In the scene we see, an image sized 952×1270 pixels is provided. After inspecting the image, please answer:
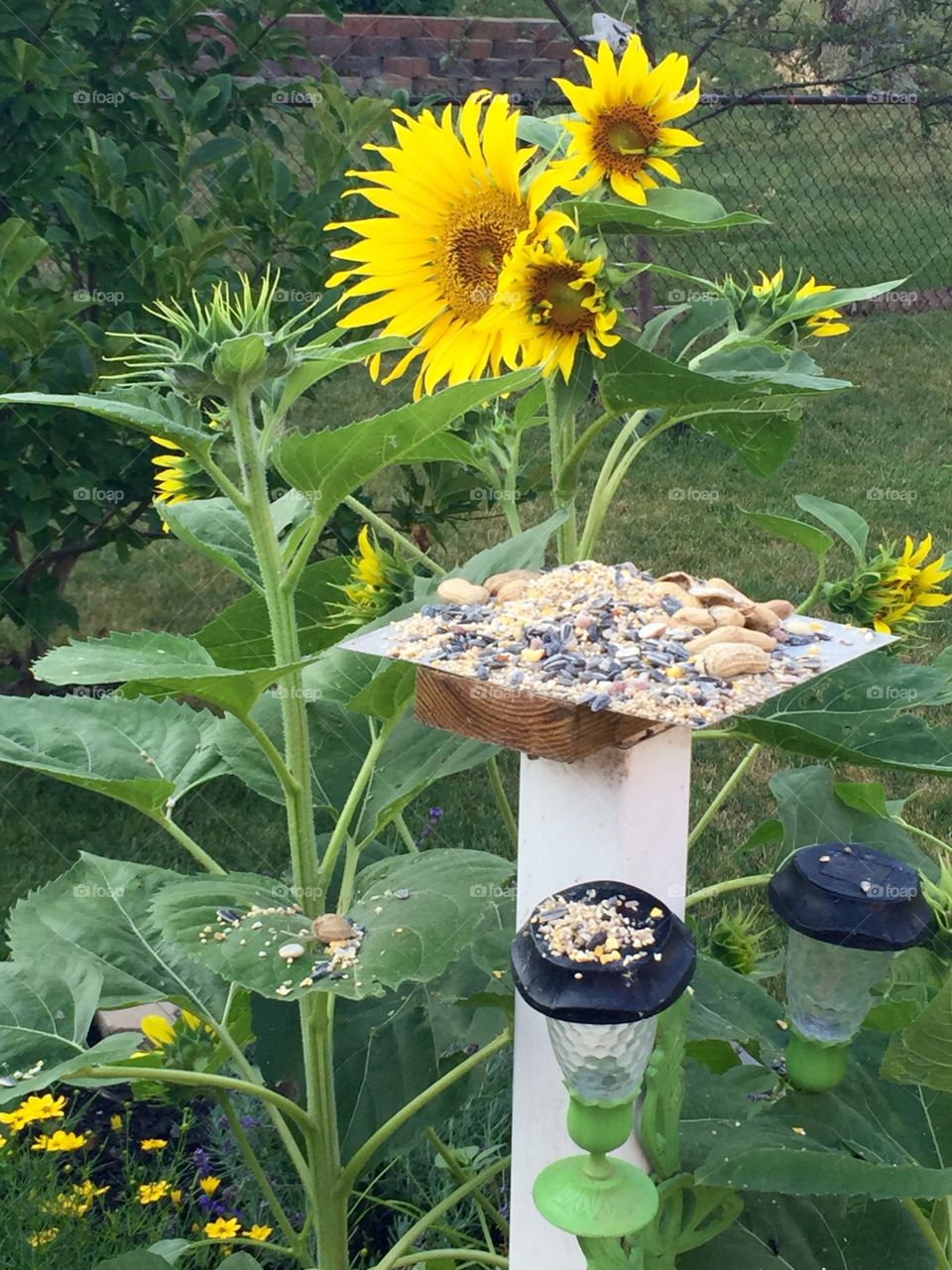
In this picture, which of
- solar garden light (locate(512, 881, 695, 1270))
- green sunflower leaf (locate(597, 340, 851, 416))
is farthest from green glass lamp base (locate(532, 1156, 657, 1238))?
green sunflower leaf (locate(597, 340, 851, 416))

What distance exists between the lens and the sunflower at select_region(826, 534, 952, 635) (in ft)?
5.09

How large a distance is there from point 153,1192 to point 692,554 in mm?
2863

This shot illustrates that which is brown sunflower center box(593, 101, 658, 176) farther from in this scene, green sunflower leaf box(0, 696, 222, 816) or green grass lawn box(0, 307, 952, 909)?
green grass lawn box(0, 307, 952, 909)

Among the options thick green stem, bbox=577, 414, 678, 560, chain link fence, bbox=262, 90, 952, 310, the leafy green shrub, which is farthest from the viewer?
chain link fence, bbox=262, 90, 952, 310

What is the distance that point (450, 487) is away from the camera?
2.63m

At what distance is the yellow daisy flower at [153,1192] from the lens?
1.72 metres

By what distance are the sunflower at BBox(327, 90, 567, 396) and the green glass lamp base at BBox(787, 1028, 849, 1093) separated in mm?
675

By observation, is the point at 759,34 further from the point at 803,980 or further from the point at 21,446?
the point at 803,980

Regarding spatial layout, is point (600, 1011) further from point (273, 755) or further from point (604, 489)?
point (604, 489)

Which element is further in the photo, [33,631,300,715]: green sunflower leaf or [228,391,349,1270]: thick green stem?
[228,391,349,1270]: thick green stem

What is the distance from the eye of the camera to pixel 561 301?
1217 mm

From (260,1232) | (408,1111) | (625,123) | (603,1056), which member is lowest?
(260,1232)

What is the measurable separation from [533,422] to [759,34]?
4.58 metres

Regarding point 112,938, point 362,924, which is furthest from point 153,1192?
point 362,924
